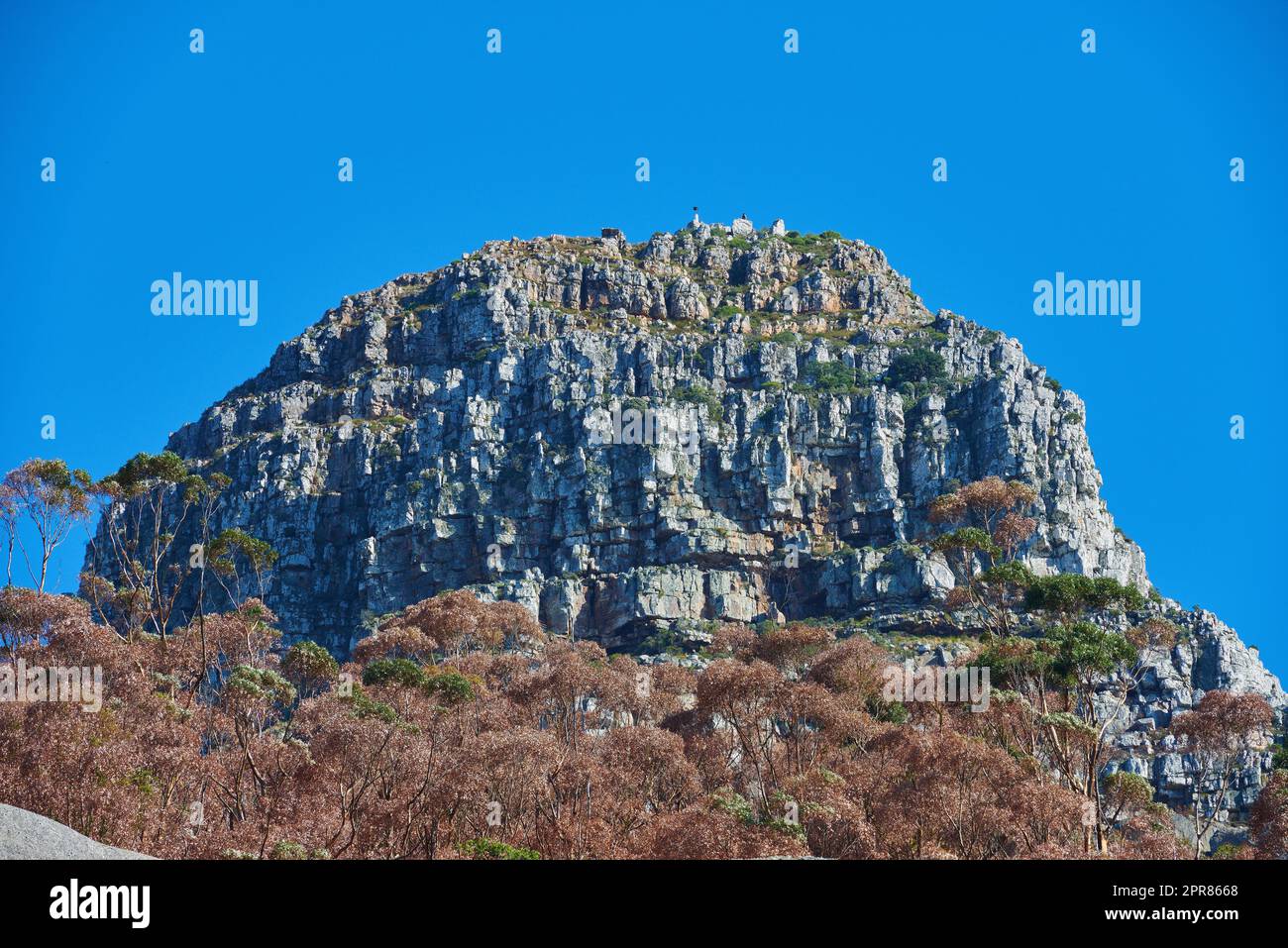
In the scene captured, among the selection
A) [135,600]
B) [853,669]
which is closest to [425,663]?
[135,600]

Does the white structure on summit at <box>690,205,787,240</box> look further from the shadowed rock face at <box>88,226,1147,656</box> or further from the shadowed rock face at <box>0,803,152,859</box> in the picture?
the shadowed rock face at <box>0,803,152,859</box>

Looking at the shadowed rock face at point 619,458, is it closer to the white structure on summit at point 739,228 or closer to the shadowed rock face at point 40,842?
the white structure on summit at point 739,228

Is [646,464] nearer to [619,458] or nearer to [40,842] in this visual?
[619,458]

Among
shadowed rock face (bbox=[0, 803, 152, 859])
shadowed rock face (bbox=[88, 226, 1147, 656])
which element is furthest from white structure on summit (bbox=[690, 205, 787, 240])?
shadowed rock face (bbox=[0, 803, 152, 859])

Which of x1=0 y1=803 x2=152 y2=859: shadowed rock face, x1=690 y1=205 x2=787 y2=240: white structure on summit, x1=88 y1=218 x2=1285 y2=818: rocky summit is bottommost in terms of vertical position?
x1=0 y1=803 x2=152 y2=859: shadowed rock face

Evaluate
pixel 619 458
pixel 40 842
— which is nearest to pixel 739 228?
pixel 619 458
